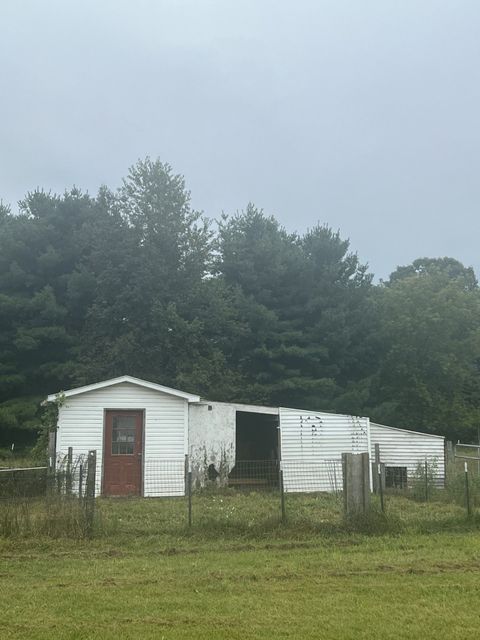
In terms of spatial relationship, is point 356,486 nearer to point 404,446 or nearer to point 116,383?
point 116,383

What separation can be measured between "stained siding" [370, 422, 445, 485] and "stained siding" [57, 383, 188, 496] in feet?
17.6

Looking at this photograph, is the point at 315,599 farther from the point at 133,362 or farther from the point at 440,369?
the point at 440,369

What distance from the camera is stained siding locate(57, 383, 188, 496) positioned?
16.0 metres

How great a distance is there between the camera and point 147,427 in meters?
16.4

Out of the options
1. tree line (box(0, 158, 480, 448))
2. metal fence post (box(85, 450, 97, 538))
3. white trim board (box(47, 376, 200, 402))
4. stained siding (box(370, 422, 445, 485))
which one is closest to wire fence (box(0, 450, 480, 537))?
metal fence post (box(85, 450, 97, 538))

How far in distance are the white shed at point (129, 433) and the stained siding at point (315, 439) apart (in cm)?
270

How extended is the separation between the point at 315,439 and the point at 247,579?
10.4 m

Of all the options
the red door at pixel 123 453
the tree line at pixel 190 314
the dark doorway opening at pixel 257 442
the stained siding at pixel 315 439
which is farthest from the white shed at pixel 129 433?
the tree line at pixel 190 314

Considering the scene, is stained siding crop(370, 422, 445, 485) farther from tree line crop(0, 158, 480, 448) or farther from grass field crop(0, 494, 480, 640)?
tree line crop(0, 158, 480, 448)

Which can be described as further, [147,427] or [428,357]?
[428,357]

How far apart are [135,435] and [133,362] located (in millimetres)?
10002

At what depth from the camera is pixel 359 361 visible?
102 ft

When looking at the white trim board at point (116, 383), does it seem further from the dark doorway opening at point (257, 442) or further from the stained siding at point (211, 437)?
the dark doorway opening at point (257, 442)

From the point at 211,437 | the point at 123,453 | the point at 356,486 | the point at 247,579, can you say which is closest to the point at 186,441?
the point at 211,437
